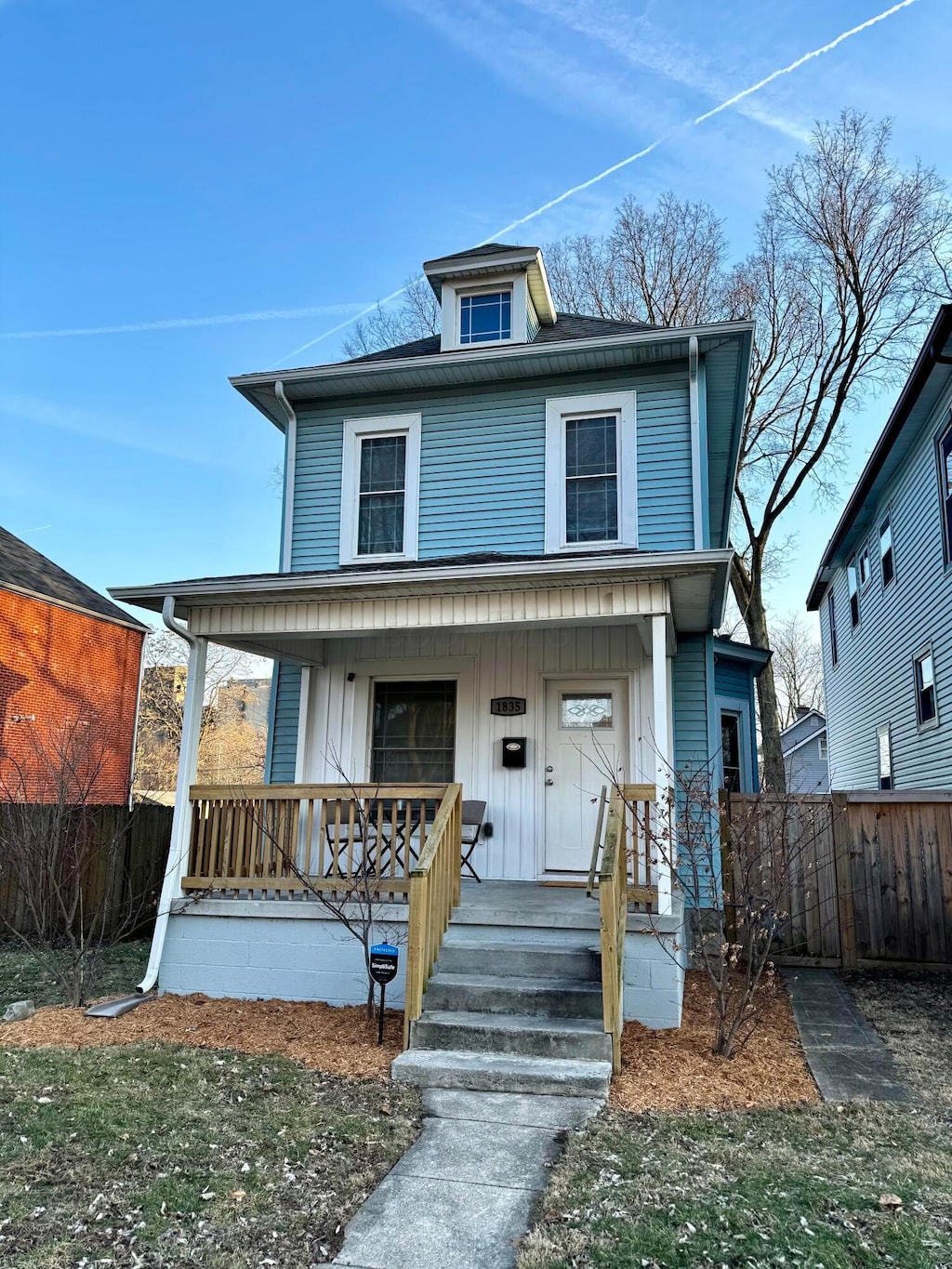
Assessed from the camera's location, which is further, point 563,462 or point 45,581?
point 45,581

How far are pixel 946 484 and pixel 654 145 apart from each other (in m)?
10.9

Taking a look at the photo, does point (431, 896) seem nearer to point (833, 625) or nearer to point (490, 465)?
point (490, 465)

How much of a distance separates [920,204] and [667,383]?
12025mm

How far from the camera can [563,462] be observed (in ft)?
30.5

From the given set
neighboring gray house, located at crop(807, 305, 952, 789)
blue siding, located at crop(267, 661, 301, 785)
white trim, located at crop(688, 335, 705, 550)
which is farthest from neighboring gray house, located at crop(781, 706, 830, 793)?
blue siding, located at crop(267, 661, 301, 785)

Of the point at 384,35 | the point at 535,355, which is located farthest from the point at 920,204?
the point at 535,355

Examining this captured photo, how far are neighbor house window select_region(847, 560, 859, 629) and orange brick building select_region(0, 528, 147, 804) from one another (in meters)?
14.0

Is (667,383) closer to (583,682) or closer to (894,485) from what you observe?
(583,682)

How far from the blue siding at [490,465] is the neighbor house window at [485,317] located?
1.06 meters

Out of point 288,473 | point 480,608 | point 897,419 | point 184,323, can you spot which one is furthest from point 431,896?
point 184,323

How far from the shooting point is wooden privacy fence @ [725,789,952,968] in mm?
8008

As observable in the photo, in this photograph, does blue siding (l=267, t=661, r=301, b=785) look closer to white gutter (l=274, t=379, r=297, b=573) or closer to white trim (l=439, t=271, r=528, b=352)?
white gutter (l=274, t=379, r=297, b=573)

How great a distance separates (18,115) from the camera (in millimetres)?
15969

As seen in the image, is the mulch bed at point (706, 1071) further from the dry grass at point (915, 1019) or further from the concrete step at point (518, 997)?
the dry grass at point (915, 1019)
